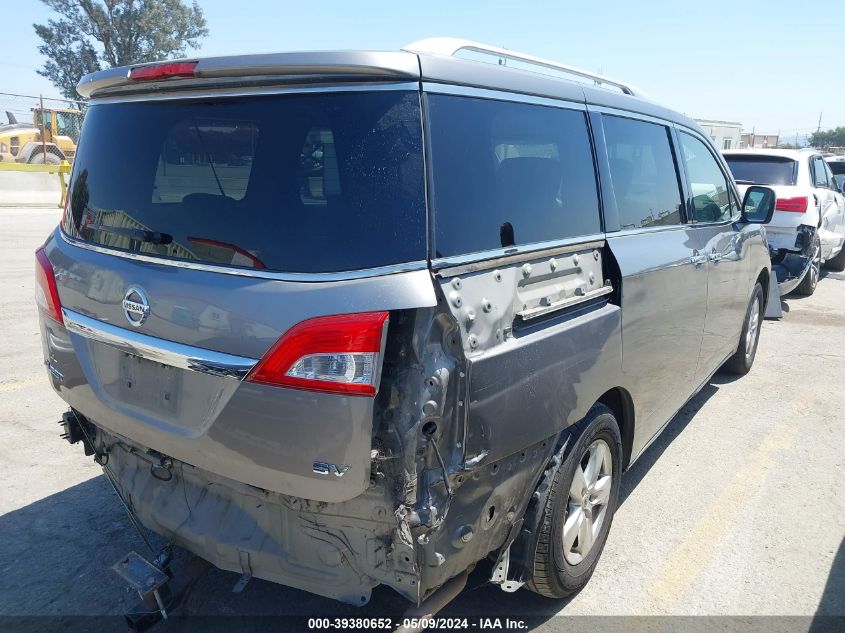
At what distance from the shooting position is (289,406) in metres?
1.96

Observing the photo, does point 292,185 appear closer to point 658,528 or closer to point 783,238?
point 658,528

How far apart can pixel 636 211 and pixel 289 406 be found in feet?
6.94

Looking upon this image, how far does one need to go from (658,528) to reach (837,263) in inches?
407

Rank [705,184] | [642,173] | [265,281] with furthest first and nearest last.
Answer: [705,184] → [642,173] → [265,281]

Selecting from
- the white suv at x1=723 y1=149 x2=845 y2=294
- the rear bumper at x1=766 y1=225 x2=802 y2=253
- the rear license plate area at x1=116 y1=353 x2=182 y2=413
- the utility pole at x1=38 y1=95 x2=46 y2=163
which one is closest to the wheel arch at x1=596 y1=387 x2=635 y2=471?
the rear license plate area at x1=116 y1=353 x2=182 y2=413

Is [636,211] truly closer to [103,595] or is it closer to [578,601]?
[578,601]

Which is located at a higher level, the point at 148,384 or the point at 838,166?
the point at 838,166

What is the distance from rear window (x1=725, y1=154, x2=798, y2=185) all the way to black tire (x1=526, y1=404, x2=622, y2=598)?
23.0ft

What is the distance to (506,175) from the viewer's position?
2.47m

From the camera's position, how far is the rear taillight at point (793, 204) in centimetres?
831

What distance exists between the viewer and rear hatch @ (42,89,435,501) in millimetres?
1945

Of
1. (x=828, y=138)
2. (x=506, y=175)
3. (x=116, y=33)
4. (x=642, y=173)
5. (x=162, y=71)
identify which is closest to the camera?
(x=162, y=71)

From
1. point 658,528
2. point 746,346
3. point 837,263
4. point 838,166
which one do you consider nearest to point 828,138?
point 838,166

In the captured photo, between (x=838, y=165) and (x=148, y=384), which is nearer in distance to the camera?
(x=148, y=384)
